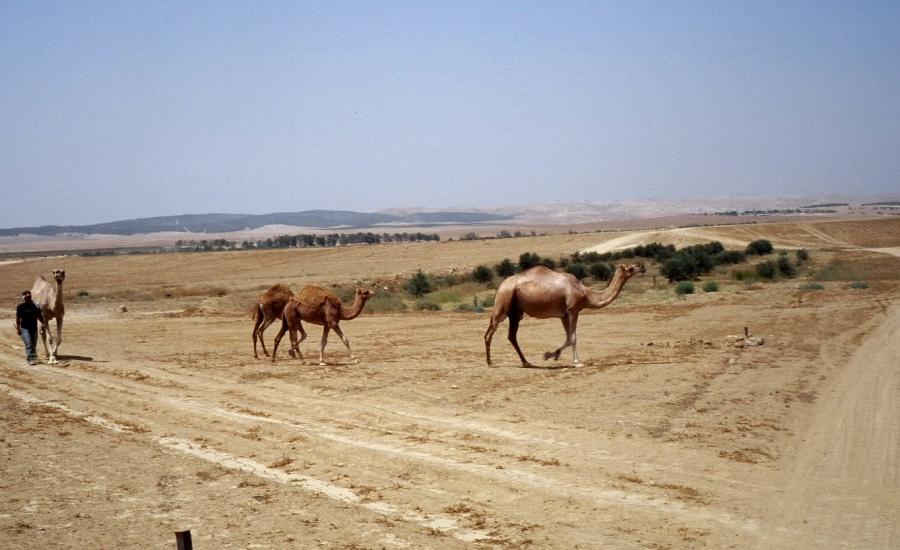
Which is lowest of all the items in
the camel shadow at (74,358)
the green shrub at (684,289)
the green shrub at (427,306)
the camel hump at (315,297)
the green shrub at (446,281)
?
the green shrub at (427,306)

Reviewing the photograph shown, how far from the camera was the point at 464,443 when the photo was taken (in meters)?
12.1

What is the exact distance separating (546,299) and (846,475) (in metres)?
9.38

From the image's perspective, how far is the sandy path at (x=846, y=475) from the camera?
27.0 ft

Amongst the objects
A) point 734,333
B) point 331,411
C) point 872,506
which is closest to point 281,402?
point 331,411

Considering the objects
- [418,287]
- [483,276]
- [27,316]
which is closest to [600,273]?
[483,276]

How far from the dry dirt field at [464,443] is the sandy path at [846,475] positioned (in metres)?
0.04

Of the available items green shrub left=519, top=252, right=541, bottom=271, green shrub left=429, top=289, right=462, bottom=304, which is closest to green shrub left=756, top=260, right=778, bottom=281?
green shrub left=519, top=252, right=541, bottom=271

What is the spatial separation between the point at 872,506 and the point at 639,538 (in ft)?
8.46

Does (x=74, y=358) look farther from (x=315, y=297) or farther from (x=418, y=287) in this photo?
(x=418, y=287)

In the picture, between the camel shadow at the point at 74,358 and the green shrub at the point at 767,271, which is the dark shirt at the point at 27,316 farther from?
the green shrub at the point at 767,271

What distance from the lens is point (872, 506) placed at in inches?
355

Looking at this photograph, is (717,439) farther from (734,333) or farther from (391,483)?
(734,333)

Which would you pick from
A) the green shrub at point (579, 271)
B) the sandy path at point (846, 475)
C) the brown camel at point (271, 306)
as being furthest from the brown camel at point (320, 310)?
the green shrub at point (579, 271)

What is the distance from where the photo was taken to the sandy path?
823cm
